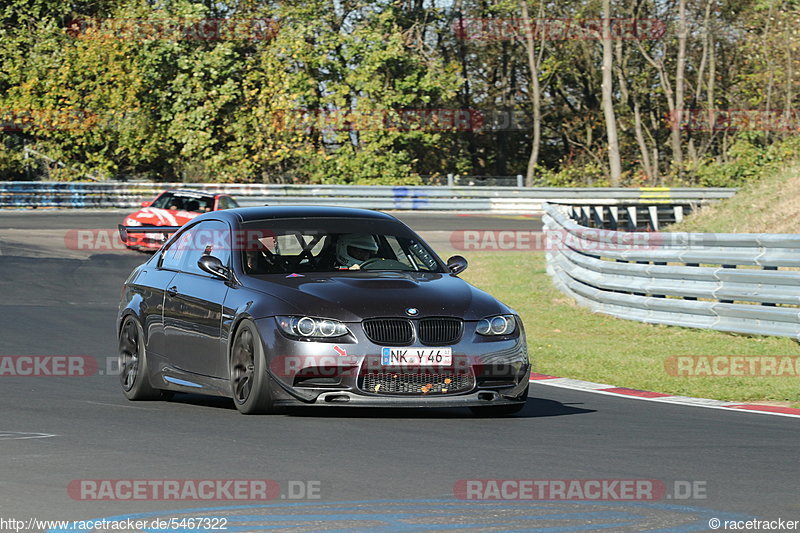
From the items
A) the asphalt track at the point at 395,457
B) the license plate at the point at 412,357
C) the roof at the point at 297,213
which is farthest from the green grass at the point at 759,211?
the license plate at the point at 412,357

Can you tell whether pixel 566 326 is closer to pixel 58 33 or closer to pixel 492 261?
pixel 492 261

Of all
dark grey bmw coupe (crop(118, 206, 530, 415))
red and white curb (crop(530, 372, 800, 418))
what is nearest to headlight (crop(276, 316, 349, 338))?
dark grey bmw coupe (crop(118, 206, 530, 415))

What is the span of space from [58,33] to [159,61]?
13.7ft

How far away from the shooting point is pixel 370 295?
923 centimetres

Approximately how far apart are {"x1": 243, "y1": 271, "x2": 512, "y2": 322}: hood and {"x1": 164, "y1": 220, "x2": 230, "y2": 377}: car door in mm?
424

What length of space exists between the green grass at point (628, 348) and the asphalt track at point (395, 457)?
4.02 ft

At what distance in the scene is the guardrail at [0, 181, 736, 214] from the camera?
4022 centimetres

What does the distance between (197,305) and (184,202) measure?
18.6 metres

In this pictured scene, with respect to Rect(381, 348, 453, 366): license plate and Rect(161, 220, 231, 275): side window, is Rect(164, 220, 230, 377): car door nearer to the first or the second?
Rect(161, 220, 231, 275): side window

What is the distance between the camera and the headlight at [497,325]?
30.6ft

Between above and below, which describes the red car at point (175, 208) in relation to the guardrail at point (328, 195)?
above

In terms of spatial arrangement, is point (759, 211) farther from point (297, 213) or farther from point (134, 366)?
point (134, 366)

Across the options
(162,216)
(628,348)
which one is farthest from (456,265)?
(162,216)

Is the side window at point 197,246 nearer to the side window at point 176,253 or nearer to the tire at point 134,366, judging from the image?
the side window at point 176,253
